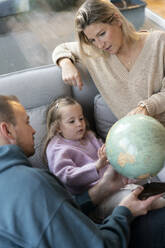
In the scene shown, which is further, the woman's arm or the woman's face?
the woman's arm

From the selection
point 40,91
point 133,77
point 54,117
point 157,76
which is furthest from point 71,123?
point 157,76

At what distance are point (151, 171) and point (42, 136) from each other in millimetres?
830

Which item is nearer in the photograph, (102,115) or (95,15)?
(95,15)

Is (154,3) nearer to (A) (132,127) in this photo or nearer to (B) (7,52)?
(B) (7,52)

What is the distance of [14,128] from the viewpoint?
1.19 m

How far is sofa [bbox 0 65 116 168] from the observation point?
188 centimetres

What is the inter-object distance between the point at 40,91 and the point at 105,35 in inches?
23.0

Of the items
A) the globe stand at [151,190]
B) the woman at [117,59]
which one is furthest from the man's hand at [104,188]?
the woman at [117,59]

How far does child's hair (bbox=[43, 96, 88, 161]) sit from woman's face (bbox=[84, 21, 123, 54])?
1.29 ft

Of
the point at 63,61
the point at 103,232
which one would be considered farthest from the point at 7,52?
the point at 103,232

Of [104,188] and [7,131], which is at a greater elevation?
[7,131]

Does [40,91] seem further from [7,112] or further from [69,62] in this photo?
[7,112]

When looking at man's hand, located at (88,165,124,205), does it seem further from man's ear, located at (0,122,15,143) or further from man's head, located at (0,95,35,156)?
man's ear, located at (0,122,15,143)

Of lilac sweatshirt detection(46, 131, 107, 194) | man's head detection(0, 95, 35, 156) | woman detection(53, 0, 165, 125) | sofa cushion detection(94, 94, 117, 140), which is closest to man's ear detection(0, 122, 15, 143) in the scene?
man's head detection(0, 95, 35, 156)
